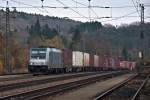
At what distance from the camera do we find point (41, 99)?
1764 centimetres

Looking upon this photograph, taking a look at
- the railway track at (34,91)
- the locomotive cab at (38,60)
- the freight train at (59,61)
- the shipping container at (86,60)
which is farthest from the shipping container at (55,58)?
the railway track at (34,91)

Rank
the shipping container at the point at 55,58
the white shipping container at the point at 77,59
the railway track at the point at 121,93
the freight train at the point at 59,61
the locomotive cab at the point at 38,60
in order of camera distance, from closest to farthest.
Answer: the railway track at the point at 121,93, the locomotive cab at the point at 38,60, the freight train at the point at 59,61, the shipping container at the point at 55,58, the white shipping container at the point at 77,59

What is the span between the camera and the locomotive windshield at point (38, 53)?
A: 155 ft

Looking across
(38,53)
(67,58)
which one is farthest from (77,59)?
(38,53)

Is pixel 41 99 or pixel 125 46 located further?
pixel 125 46

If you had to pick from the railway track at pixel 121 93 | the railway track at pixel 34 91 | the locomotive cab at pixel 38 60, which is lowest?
the railway track at pixel 121 93

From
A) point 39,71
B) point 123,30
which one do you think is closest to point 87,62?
point 39,71

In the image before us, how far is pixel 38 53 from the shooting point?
47469 millimetres

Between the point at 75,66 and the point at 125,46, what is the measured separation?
411ft

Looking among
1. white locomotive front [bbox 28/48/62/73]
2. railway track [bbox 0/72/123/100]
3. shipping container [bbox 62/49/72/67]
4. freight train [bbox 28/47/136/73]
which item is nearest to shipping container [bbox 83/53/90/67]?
freight train [bbox 28/47/136/73]

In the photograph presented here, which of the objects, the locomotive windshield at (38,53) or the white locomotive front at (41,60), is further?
the locomotive windshield at (38,53)

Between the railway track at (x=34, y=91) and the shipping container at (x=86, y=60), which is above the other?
the shipping container at (x=86, y=60)

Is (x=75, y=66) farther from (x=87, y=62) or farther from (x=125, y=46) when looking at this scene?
(x=125, y=46)

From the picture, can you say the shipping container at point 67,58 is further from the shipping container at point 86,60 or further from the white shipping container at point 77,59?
the shipping container at point 86,60
